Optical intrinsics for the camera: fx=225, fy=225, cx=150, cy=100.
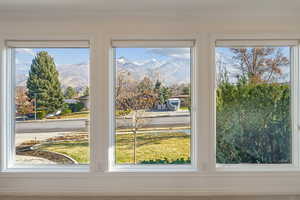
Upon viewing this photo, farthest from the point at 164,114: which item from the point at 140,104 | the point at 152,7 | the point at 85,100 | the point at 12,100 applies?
the point at 12,100

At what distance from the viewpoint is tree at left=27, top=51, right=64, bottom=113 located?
8.33 ft

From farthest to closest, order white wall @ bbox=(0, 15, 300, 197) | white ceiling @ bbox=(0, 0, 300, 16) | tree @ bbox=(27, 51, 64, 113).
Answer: tree @ bbox=(27, 51, 64, 113) → white wall @ bbox=(0, 15, 300, 197) → white ceiling @ bbox=(0, 0, 300, 16)

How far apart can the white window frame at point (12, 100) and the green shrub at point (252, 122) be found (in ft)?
4.93

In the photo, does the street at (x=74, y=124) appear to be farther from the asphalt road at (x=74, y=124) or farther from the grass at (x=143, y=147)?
the grass at (x=143, y=147)

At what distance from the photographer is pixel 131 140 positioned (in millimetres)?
2584

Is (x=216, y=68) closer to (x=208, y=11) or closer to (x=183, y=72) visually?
(x=183, y=72)

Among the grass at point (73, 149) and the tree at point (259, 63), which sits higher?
the tree at point (259, 63)

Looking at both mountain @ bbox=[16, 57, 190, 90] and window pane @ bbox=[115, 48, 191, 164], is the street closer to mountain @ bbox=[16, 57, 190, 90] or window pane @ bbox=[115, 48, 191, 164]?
window pane @ bbox=[115, 48, 191, 164]

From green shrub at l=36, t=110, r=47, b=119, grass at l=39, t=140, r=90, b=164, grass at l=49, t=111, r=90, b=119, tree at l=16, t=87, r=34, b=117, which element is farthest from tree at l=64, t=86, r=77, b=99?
grass at l=39, t=140, r=90, b=164

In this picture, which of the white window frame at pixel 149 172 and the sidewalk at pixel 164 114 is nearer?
the white window frame at pixel 149 172

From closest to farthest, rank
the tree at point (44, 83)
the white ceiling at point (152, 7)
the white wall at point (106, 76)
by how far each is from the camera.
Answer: the white ceiling at point (152, 7) → the white wall at point (106, 76) → the tree at point (44, 83)

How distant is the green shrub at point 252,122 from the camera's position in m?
2.56

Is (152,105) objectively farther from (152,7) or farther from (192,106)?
(152,7)

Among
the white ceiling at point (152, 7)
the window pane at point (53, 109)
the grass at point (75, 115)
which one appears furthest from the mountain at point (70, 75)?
the white ceiling at point (152, 7)
